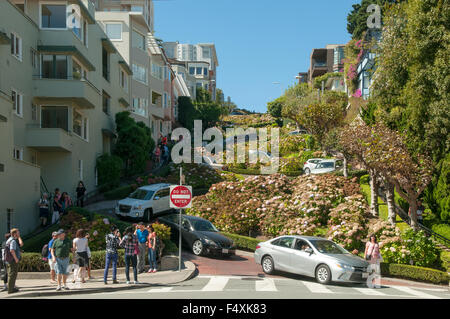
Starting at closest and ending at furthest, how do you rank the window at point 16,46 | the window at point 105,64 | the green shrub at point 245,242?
1. the green shrub at point 245,242
2. the window at point 16,46
3. the window at point 105,64

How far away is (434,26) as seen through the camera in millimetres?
25234

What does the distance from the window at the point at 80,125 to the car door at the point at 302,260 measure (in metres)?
17.7

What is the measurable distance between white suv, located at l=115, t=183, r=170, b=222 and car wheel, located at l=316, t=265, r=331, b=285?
12273mm

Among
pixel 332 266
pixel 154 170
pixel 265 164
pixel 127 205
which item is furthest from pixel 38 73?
pixel 265 164

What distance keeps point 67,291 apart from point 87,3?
23414 millimetres

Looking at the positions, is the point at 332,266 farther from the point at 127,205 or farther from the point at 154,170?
the point at 154,170

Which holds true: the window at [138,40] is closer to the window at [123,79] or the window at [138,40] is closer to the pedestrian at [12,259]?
the window at [123,79]

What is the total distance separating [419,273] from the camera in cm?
1967

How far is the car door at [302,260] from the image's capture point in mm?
17453

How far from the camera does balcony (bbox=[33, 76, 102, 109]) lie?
28.6m

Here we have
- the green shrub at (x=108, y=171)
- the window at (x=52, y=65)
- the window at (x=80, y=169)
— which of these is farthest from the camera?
the green shrub at (x=108, y=171)

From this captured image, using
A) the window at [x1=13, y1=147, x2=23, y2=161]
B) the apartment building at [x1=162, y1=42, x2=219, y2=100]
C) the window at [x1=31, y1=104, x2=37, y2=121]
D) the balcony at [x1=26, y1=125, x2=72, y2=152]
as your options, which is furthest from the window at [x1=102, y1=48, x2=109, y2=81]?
the apartment building at [x1=162, y1=42, x2=219, y2=100]

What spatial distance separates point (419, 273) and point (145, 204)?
545 inches

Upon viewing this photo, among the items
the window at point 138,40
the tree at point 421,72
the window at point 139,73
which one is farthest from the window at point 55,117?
the window at point 138,40
